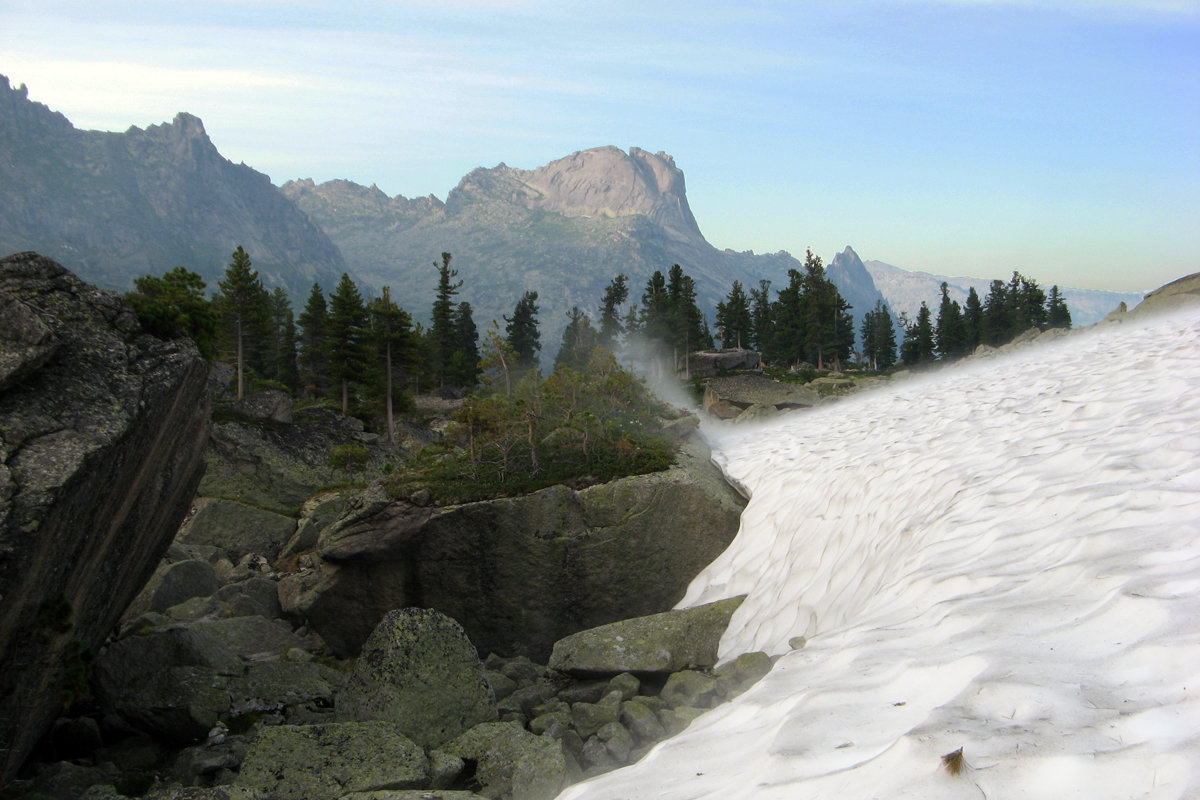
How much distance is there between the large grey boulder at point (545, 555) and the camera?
1309cm

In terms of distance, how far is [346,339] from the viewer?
45000 mm

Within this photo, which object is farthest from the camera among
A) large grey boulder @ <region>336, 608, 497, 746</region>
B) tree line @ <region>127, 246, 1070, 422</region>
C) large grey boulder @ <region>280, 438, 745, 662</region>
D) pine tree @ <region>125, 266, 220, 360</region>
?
tree line @ <region>127, 246, 1070, 422</region>

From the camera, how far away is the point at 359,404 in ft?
149

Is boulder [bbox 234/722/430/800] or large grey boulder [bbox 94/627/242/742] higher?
boulder [bbox 234/722/430/800]

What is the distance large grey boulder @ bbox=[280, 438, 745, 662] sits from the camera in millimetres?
13086

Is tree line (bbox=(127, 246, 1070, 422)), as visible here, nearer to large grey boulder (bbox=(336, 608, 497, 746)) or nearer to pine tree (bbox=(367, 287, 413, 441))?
pine tree (bbox=(367, 287, 413, 441))

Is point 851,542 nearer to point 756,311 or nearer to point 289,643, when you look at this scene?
point 289,643

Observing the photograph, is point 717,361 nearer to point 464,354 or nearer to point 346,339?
point 464,354

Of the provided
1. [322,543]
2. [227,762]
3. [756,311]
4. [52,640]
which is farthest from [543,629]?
[756,311]

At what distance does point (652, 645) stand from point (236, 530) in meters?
16.7

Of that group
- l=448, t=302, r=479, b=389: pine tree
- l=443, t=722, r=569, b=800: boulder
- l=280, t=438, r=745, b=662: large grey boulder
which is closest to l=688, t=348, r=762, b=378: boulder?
l=448, t=302, r=479, b=389: pine tree

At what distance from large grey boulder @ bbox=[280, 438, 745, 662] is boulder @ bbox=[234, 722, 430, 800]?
5.33 m

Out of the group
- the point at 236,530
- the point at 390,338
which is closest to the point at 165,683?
the point at 236,530

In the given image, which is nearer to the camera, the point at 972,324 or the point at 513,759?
the point at 513,759
